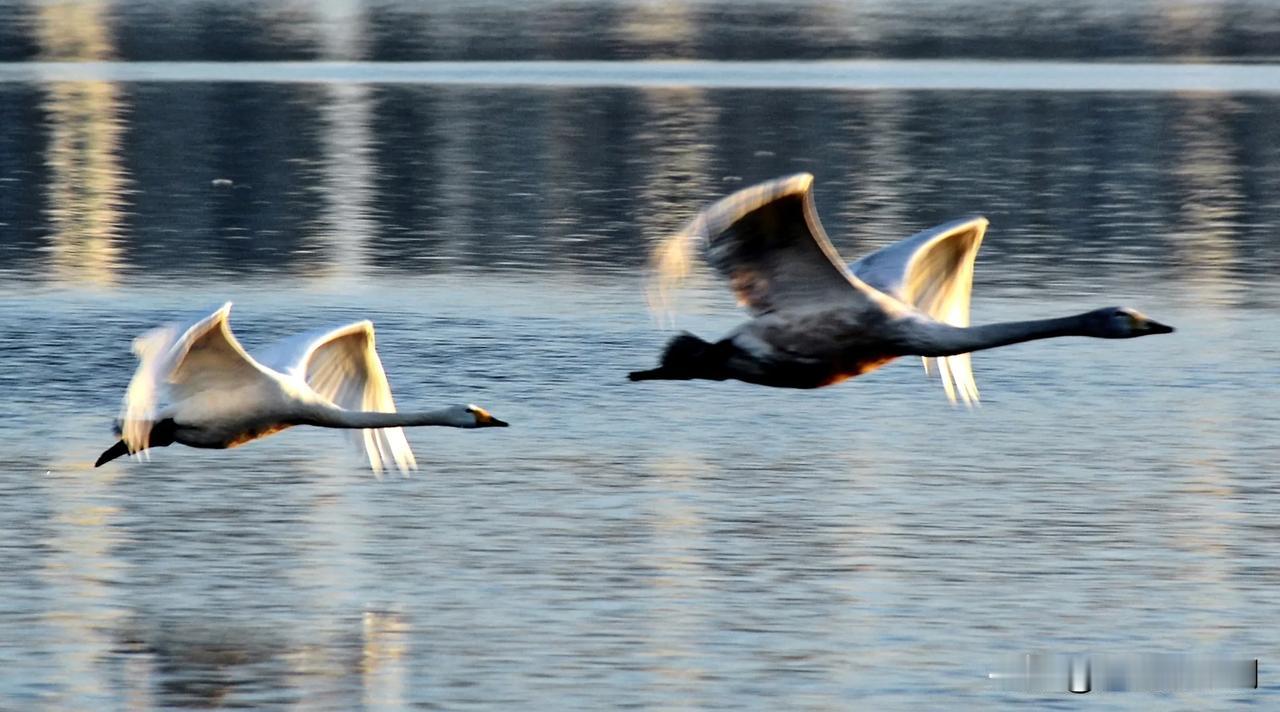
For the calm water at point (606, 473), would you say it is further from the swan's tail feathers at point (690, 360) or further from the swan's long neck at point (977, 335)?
the swan's long neck at point (977, 335)

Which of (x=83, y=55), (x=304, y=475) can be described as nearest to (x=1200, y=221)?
(x=304, y=475)

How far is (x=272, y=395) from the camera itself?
14.1m

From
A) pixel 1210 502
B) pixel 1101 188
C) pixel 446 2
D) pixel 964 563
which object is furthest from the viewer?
pixel 446 2

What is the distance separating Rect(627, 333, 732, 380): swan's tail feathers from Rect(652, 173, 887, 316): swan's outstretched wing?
316mm

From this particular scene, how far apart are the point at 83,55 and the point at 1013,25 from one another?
19.3m

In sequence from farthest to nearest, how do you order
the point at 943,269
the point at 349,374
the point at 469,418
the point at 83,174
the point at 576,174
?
1. the point at 83,174
2. the point at 576,174
3. the point at 943,269
4. the point at 349,374
5. the point at 469,418

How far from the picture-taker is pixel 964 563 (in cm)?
1534


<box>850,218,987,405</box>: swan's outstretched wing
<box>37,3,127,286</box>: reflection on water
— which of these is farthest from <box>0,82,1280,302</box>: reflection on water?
<box>850,218,987,405</box>: swan's outstretched wing

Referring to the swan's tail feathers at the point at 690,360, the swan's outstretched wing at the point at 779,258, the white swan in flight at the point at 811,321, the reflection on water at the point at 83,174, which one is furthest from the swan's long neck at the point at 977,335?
the reflection on water at the point at 83,174

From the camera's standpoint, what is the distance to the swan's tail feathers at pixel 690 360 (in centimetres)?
1415

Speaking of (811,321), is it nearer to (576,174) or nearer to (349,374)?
(349,374)

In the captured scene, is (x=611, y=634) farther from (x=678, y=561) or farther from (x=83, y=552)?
(x=83, y=552)

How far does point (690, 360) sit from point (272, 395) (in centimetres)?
199

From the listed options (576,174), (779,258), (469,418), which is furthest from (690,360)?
(576,174)
